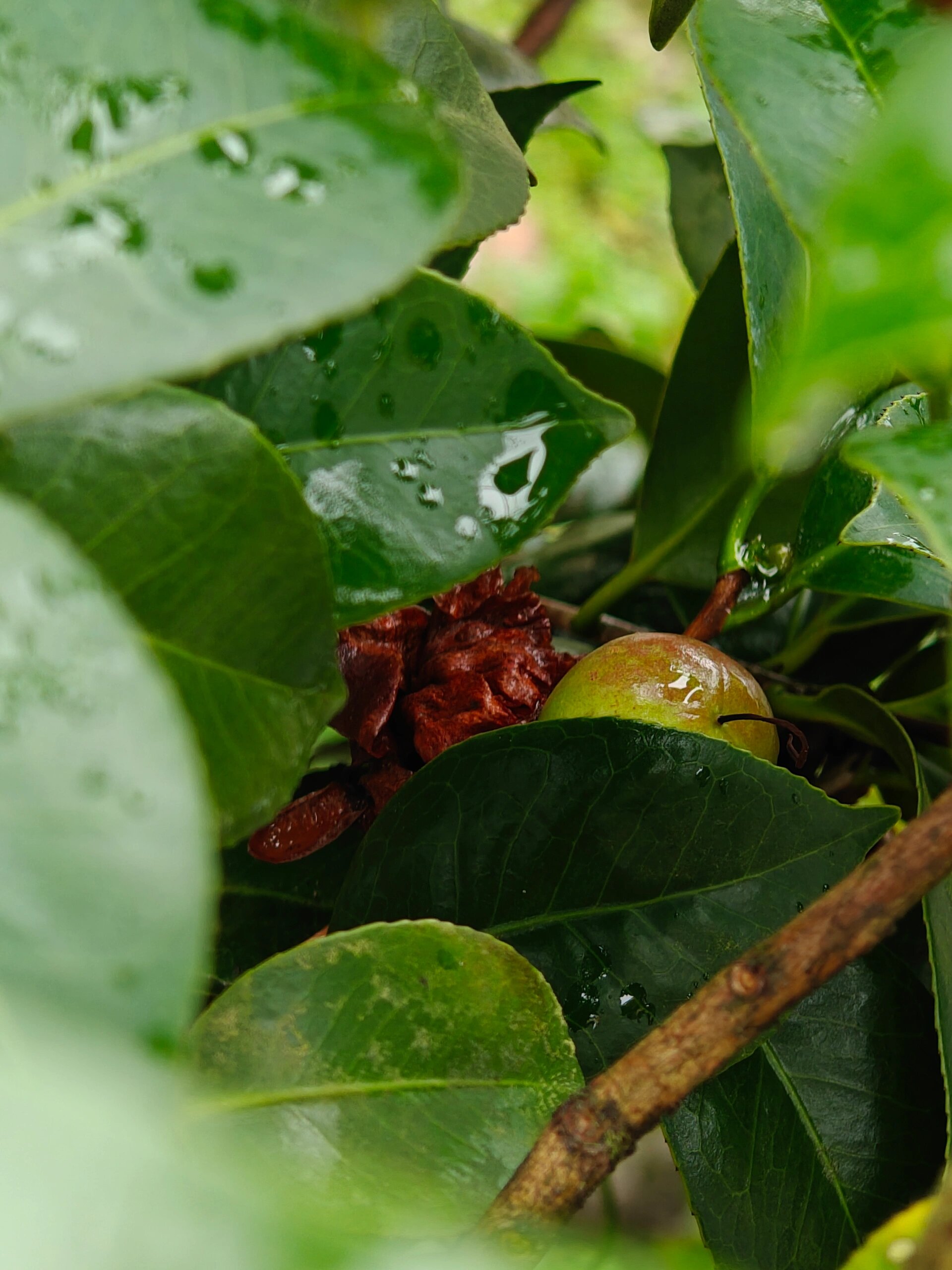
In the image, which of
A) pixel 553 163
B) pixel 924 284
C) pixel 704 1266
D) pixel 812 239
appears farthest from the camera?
pixel 553 163

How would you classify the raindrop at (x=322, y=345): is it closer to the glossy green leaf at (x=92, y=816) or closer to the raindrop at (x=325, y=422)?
the raindrop at (x=325, y=422)

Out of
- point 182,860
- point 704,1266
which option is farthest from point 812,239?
point 704,1266

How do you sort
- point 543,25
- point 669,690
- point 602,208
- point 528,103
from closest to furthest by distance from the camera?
1. point 669,690
2. point 528,103
3. point 543,25
4. point 602,208

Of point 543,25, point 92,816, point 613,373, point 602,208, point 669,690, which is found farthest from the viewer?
point 602,208

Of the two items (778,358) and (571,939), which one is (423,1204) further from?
(778,358)

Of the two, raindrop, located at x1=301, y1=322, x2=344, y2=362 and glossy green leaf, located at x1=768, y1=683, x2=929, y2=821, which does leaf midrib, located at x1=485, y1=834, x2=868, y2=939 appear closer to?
glossy green leaf, located at x1=768, y1=683, x2=929, y2=821

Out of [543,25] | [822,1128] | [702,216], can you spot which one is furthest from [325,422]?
[543,25]

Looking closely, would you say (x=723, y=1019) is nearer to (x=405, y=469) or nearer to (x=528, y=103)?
(x=405, y=469)
